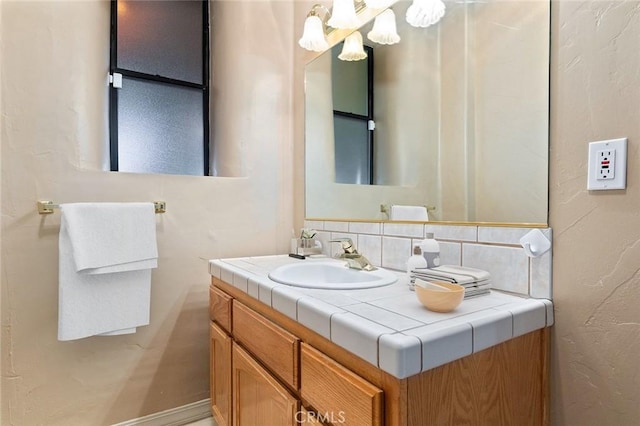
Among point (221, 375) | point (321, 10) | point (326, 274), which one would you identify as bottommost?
point (221, 375)

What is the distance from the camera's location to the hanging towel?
1348 mm

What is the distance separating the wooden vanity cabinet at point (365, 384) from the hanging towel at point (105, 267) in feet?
1.87

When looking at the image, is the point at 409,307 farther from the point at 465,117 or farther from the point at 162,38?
the point at 162,38

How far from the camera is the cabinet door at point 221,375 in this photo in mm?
1347

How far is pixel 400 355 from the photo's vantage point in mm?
586

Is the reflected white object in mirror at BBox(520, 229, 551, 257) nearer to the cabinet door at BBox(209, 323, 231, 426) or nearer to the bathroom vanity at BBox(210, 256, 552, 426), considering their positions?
the bathroom vanity at BBox(210, 256, 552, 426)

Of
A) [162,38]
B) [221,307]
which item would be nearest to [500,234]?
[221,307]

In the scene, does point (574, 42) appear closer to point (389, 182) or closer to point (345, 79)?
point (389, 182)

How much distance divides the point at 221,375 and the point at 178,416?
0.47 metres

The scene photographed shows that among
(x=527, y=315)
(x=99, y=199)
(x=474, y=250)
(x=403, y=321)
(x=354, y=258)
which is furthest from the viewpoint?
(x=99, y=199)

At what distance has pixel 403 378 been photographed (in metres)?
0.60

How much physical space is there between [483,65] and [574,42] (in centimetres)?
25

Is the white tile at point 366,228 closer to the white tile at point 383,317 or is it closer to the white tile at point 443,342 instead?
the white tile at point 383,317

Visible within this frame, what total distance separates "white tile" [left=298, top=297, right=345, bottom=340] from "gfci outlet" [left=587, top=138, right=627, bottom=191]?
653 mm
